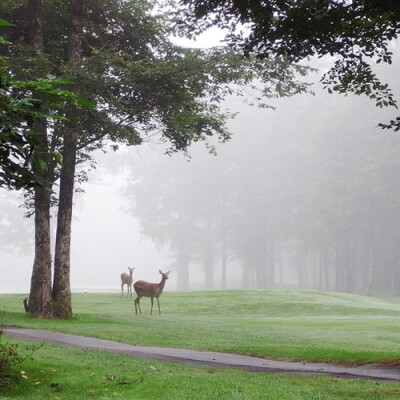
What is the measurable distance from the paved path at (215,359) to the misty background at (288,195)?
35.3 meters

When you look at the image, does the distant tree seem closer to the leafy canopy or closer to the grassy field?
the grassy field

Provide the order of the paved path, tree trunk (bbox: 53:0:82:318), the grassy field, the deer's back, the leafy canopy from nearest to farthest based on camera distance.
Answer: the grassy field, the leafy canopy, the paved path, tree trunk (bbox: 53:0:82:318), the deer's back

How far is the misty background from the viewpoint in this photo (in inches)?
2367

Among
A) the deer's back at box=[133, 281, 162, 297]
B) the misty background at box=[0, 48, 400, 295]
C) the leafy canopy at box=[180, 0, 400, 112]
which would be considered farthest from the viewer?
the misty background at box=[0, 48, 400, 295]

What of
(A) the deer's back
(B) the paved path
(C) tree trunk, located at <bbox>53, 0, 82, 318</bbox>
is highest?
(C) tree trunk, located at <bbox>53, 0, 82, 318</bbox>

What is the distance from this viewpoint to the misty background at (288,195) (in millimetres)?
60125

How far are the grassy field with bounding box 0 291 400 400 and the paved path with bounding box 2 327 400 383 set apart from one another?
2.63 feet

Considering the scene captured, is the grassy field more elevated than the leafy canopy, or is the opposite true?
the leafy canopy

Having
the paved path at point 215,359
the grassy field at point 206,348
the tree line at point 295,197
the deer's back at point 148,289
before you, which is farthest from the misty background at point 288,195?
the paved path at point 215,359

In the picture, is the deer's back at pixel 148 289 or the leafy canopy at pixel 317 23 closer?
the leafy canopy at pixel 317 23

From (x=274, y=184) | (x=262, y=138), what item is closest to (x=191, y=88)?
(x=274, y=184)

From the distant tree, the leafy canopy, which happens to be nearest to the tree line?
the distant tree

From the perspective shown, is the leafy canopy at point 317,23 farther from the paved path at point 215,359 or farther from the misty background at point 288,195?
the misty background at point 288,195

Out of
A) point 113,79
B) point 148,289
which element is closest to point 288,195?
point 148,289
